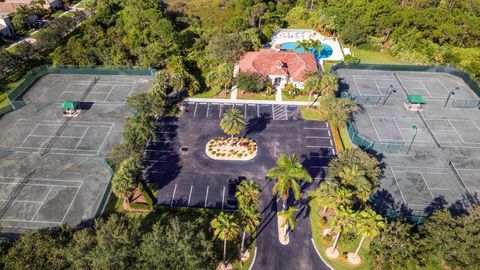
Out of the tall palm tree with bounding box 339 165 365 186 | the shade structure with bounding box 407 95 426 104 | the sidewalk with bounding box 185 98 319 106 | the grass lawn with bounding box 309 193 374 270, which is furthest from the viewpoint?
the sidewalk with bounding box 185 98 319 106

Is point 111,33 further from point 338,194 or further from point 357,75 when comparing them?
point 338,194

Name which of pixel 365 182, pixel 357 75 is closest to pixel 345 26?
pixel 357 75

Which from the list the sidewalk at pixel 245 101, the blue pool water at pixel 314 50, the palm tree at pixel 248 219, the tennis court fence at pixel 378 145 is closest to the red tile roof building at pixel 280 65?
the sidewalk at pixel 245 101

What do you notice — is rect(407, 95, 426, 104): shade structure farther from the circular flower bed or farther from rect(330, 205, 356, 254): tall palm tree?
rect(330, 205, 356, 254): tall palm tree

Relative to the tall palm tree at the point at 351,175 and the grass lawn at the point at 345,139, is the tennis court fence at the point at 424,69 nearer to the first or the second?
the grass lawn at the point at 345,139

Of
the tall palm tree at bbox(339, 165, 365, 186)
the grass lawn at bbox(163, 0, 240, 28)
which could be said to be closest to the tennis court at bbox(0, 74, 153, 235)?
the grass lawn at bbox(163, 0, 240, 28)

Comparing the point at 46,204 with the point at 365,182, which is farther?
the point at 46,204

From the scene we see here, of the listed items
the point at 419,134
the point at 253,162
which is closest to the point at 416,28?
the point at 419,134
